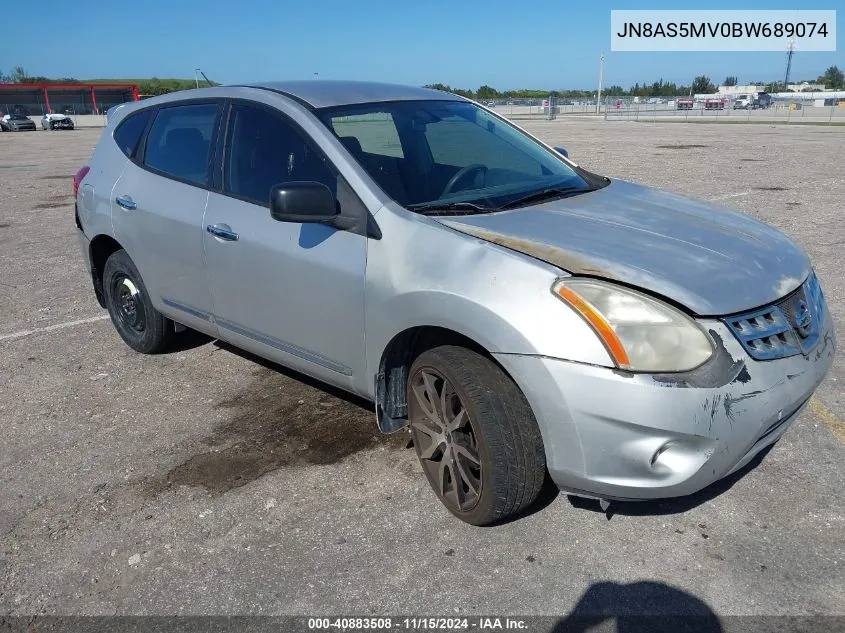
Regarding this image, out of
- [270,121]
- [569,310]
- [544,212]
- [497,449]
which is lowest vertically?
[497,449]

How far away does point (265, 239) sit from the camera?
351 cm

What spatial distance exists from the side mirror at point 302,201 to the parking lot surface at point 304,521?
48.6 inches

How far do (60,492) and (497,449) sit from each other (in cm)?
209

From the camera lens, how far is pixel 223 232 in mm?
3725

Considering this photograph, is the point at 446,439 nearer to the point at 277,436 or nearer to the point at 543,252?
the point at 543,252

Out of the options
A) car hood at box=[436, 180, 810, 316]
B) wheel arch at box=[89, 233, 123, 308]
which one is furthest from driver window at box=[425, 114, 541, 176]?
wheel arch at box=[89, 233, 123, 308]

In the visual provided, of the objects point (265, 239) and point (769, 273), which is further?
point (265, 239)

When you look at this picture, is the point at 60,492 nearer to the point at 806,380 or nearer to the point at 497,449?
the point at 497,449

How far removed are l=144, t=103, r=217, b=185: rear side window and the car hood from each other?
1767 mm

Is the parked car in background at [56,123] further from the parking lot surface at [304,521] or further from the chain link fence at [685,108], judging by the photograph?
the parking lot surface at [304,521]

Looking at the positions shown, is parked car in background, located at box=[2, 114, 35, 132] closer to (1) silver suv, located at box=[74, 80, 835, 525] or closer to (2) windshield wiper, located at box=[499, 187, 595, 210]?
(1) silver suv, located at box=[74, 80, 835, 525]

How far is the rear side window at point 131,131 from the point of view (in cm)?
468

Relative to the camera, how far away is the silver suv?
2457mm

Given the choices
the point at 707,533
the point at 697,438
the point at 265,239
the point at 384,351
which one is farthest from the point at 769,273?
the point at 265,239
